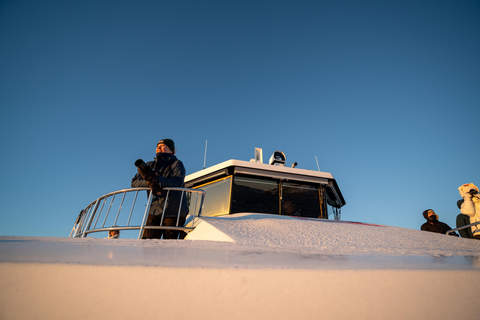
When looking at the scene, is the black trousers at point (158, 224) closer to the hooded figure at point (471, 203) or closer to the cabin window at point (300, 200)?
the cabin window at point (300, 200)

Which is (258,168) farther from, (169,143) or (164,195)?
(164,195)

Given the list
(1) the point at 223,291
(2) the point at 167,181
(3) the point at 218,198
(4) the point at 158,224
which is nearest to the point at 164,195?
(2) the point at 167,181

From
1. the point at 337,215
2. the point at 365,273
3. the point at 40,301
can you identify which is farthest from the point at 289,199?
the point at 40,301

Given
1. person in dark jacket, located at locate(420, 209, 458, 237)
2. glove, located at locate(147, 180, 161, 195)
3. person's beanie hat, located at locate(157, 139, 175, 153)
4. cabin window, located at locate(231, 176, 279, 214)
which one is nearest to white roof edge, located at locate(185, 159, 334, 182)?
cabin window, located at locate(231, 176, 279, 214)

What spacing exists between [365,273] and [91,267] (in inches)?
31.6

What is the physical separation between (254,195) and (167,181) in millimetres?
3054

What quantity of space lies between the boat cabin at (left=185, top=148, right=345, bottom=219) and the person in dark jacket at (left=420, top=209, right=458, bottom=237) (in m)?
2.22

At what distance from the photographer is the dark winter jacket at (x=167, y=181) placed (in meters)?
3.30

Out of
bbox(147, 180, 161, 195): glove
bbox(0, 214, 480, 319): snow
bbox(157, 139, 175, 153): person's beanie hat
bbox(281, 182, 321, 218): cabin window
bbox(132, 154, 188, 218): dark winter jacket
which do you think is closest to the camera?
bbox(0, 214, 480, 319): snow

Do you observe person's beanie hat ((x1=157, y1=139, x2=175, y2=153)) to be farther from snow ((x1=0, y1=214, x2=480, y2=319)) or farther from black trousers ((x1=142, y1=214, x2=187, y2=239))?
snow ((x1=0, y1=214, x2=480, y2=319))

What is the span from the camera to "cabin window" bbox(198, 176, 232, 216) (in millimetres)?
5754

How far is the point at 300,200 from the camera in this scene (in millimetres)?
6207

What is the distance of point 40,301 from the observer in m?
0.54

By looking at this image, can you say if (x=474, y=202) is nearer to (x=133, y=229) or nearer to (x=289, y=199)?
(x=289, y=199)
